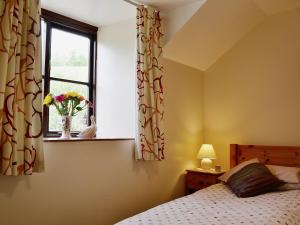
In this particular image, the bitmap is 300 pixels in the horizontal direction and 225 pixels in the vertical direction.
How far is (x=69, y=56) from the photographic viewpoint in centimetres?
307

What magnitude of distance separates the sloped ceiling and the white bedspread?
66.3 inches

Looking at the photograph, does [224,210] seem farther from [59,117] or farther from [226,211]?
[59,117]

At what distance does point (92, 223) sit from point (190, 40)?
2.20m

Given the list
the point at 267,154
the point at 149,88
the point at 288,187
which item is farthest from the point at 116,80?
the point at 288,187

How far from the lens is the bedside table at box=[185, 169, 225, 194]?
330 centimetres

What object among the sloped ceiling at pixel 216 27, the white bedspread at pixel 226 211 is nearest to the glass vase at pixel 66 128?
the white bedspread at pixel 226 211

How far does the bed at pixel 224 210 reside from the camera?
190 cm

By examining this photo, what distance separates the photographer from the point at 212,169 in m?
3.59

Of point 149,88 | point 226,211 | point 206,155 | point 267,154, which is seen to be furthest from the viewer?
point 206,155

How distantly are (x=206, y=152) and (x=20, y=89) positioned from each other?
235 cm

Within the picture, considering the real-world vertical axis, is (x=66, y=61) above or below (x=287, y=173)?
above

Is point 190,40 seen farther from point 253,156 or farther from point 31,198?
point 31,198

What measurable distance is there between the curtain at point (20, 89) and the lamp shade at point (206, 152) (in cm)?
209

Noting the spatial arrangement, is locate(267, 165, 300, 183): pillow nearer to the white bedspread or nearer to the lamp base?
the white bedspread
